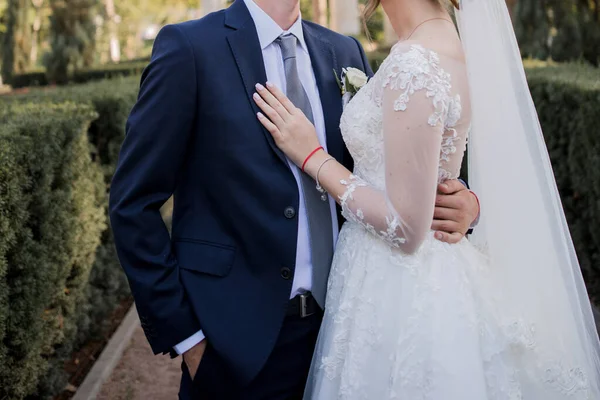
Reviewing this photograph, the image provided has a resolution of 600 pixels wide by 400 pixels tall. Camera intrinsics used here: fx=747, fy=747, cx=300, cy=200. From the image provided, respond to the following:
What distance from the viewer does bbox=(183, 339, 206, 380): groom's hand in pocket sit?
2.31 m

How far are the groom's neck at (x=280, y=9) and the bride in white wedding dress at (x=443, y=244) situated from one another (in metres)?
0.28

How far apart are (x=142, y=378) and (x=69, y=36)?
43.3 feet

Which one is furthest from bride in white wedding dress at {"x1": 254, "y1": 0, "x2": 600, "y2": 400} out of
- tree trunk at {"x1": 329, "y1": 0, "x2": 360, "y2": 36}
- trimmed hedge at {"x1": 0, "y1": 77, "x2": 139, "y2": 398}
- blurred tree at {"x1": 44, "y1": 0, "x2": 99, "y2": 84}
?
tree trunk at {"x1": 329, "y1": 0, "x2": 360, "y2": 36}

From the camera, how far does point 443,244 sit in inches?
94.3

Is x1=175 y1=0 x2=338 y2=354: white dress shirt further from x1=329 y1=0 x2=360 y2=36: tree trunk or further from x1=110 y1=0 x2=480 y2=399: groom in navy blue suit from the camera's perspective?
x1=329 y1=0 x2=360 y2=36: tree trunk

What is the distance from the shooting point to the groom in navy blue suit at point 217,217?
223cm

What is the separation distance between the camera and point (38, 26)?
88.2 feet

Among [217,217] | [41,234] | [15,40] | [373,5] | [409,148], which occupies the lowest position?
[15,40]

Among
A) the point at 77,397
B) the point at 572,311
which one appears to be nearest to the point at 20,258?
the point at 77,397

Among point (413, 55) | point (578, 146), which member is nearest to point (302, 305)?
point (413, 55)

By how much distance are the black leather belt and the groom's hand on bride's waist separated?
1.49 ft

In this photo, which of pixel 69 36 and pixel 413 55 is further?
pixel 69 36

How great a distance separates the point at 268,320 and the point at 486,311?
0.68 meters

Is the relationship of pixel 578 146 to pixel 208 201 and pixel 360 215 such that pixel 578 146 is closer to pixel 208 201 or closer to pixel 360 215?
pixel 360 215
